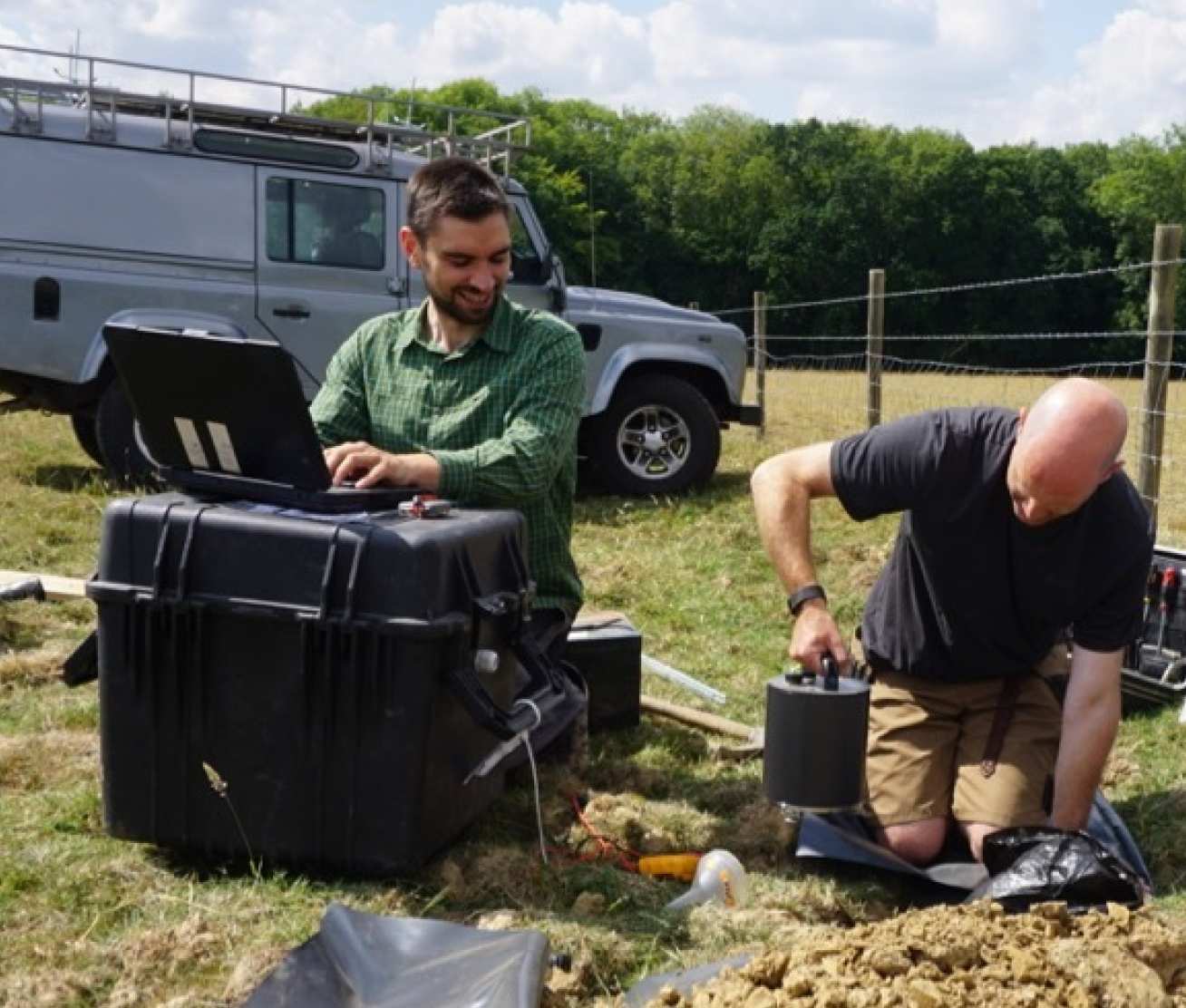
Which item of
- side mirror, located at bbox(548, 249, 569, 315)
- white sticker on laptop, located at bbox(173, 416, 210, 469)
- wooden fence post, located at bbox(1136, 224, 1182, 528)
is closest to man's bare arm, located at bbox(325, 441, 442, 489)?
white sticker on laptop, located at bbox(173, 416, 210, 469)

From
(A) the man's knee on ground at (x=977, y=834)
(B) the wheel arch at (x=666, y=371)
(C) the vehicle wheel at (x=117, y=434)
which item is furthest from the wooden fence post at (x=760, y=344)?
(A) the man's knee on ground at (x=977, y=834)

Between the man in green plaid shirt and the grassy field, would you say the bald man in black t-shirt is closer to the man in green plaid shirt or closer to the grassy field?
the grassy field

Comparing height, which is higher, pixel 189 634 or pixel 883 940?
pixel 189 634

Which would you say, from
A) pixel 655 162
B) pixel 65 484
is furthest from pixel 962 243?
pixel 65 484

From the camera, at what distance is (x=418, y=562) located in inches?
125

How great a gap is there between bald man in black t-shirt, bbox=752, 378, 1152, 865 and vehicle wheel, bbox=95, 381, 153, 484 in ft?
20.1

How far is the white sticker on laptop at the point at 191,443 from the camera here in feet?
11.3

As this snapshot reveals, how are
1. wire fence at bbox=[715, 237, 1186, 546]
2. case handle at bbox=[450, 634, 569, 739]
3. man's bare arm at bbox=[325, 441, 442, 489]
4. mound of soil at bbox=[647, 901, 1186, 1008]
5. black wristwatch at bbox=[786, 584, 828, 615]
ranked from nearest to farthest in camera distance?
mound of soil at bbox=[647, 901, 1186, 1008] → case handle at bbox=[450, 634, 569, 739] → man's bare arm at bbox=[325, 441, 442, 489] → black wristwatch at bbox=[786, 584, 828, 615] → wire fence at bbox=[715, 237, 1186, 546]

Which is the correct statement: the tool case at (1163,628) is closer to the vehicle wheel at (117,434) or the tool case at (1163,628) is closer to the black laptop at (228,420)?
the black laptop at (228,420)

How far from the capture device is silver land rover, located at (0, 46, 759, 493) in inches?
348

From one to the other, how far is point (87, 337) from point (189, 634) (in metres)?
6.23

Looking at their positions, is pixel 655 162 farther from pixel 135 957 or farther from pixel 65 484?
pixel 135 957

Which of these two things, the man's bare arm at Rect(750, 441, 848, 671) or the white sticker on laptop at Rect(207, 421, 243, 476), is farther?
the man's bare arm at Rect(750, 441, 848, 671)

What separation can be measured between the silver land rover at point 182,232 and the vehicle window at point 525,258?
0.01m
